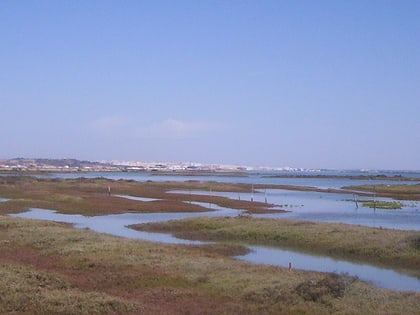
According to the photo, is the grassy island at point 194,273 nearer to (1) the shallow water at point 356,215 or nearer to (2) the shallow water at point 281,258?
(2) the shallow water at point 281,258

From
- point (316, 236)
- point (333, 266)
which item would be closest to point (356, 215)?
point (316, 236)

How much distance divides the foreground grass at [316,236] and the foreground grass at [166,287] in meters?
8.60

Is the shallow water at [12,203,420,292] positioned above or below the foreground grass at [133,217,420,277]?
below

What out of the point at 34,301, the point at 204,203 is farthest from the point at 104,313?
the point at 204,203

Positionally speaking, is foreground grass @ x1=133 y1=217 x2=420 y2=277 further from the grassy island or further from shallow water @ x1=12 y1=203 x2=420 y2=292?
shallow water @ x1=12 y1=203 x2=420 y2=292

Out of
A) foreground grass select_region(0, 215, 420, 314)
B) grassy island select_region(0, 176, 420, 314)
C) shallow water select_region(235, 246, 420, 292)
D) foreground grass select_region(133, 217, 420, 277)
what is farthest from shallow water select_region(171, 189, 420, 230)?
foreground grass select_region(0, 215, 420, 314)

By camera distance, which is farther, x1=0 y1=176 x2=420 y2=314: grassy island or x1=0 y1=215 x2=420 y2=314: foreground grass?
x1=0 y1=176 x2=420 y2=314: grassy island

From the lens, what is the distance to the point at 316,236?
36.4 m

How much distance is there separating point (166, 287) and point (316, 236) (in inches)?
698

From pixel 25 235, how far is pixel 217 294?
17.3 m

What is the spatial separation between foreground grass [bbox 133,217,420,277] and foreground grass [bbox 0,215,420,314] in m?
8.60

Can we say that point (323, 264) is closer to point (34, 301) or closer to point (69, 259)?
point (69, 259)

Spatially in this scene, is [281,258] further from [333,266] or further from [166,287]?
[166,287]

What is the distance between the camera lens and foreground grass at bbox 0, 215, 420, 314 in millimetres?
17297
